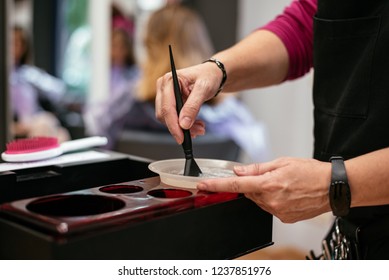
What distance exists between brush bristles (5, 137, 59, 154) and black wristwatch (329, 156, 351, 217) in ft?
1.69

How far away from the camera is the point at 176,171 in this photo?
870mm

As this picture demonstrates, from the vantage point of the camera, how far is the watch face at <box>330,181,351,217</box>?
80 centimetres

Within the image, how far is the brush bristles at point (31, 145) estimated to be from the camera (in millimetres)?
946

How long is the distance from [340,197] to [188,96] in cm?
34

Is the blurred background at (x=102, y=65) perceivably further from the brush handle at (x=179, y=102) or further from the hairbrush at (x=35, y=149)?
the brush handle at (x=179, y=102)

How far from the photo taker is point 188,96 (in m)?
0.99

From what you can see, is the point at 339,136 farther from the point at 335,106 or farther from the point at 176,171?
the point at 176,171

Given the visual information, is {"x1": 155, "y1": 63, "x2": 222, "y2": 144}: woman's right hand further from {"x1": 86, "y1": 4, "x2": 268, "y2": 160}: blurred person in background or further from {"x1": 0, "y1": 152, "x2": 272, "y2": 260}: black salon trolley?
{"x1": 86, "y1": 4, "x2": 268, "y2": 160}: blurred person in background

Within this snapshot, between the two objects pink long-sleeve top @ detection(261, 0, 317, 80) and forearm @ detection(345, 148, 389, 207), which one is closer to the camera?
forearm @ detection(345, 148, 389, 207)

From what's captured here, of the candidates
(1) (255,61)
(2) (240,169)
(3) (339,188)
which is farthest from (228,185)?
(1) (255,61)

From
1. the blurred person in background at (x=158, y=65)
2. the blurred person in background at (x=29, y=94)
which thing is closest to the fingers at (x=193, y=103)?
the blurred person in background at (x=29, y=94)

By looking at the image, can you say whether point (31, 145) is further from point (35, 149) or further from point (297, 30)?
point (297, 30)

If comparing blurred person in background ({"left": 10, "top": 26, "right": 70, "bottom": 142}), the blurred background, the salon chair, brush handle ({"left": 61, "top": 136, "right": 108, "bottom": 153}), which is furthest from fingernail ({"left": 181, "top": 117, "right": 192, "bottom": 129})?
the salon chair

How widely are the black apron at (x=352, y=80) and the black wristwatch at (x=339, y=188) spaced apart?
0.63ft
